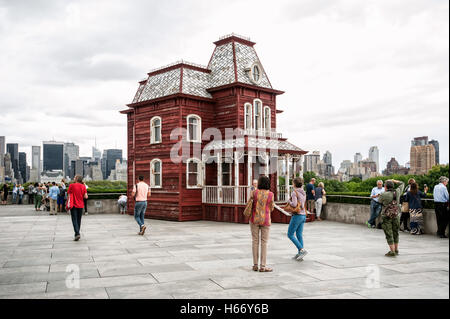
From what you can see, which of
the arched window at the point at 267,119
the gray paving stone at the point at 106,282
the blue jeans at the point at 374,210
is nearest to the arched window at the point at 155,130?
the arched window at the point at 267,119

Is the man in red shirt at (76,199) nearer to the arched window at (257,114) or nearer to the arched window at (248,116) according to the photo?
the arched window at (248,116)

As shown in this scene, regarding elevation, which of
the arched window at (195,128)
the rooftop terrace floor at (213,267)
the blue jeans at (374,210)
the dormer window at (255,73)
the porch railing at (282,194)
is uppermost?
the dormer window at (255,73)

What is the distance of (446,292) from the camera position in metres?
6.38

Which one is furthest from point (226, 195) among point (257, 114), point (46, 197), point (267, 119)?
point (46, 197)

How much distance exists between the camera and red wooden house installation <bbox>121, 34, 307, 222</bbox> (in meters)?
20.7

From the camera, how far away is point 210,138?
2220cm

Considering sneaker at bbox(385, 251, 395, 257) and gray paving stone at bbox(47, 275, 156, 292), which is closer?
gray paving stone at bbox(47, 275, 156, 292)

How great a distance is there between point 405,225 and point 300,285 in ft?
32.0

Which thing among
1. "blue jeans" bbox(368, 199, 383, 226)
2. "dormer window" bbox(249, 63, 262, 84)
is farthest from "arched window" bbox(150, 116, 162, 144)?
"blue jeans" bbox(368, 199, 383, 226)

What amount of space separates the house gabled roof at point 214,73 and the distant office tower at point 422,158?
417 feet

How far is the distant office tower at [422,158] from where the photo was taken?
447 ft

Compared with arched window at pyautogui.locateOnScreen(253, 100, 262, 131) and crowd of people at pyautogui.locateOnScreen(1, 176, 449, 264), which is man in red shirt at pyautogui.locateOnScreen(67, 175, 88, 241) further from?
arched window at pyautogui.locateOnScreen(253, 100, 262, 131)

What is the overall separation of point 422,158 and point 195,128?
135m
